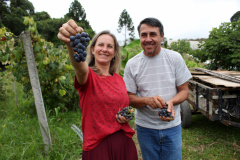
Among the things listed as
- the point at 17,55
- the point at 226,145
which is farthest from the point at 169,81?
the point at 226,145

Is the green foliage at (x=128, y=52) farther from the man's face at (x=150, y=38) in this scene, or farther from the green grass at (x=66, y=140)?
the man's face at (x=150, y=38)

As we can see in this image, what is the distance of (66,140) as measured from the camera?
2.98 metres

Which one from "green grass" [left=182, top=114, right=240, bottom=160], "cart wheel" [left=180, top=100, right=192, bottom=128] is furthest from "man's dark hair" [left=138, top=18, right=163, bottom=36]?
"cart wheel" [left=180, top=100, right=192, bottom=128]

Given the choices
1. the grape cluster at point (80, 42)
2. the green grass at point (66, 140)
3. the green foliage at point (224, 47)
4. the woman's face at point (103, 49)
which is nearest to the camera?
the grape cluster at point (80, 42)

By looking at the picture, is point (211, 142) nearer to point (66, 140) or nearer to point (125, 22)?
point (66, 140)

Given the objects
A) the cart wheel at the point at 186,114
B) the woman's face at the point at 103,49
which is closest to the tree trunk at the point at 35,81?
the woman's face at the point at 103,49

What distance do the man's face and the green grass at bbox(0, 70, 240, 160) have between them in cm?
208

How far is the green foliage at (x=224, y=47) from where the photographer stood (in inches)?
186

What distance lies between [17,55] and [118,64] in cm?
188

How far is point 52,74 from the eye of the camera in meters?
3.66

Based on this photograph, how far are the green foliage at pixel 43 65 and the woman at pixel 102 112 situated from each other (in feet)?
5.51

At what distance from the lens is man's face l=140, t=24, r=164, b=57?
5.43 ft

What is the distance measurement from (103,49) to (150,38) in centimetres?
51

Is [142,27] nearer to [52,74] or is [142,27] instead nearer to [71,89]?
[52,74]
